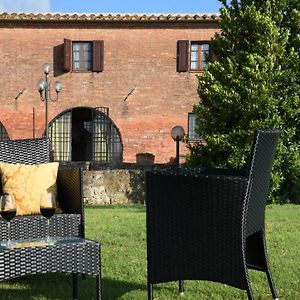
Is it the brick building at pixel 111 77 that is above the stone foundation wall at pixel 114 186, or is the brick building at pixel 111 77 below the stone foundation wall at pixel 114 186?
above

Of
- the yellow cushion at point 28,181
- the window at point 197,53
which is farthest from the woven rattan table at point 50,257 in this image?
Answer: the window at point 197,53

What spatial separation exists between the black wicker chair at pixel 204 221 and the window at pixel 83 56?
52.0 ft

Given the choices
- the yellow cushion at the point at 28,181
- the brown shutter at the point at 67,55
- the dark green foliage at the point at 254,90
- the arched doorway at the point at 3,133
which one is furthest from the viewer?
the arched doorway at the point at 3,133

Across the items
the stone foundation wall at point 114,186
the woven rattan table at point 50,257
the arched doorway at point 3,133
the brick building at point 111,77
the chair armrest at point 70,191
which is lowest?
the stone foundation wall at point 114,186

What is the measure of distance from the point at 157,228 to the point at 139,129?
15.6 metres

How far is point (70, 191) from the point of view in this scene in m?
4.23

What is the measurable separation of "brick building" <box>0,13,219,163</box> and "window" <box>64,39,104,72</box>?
1.3 inches

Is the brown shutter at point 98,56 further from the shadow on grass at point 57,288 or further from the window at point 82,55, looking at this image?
the shadow on grass at point 57,288

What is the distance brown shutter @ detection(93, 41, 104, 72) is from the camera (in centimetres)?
1875

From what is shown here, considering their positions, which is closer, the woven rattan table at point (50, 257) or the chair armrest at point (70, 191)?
the woven rattan table at point (50, 257)

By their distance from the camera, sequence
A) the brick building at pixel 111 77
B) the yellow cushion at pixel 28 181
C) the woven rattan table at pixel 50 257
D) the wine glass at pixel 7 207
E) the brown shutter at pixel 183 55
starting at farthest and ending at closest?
the brick building at pixel 111 77 < the brown shutter at pixel 183 55 < the yellow cushion at pixel 28 181 < the wine glass at pixel 7 207 < the woven rattan table at pixel 50 257

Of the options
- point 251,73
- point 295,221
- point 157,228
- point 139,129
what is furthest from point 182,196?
point 139,129

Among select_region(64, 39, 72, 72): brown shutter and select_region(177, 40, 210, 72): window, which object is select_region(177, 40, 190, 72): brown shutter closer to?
select_region(177, 40, 210, 72): window

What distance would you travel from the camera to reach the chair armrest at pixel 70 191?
410 centimetres
